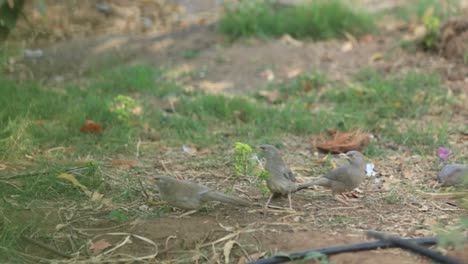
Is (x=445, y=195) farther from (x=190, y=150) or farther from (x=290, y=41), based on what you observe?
(x=290, y=41)

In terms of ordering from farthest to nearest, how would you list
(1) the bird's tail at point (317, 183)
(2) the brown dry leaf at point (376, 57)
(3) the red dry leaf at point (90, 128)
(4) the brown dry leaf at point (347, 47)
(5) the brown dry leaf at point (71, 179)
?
1. (4) the brown dry leaf at point (347, 47)
2. (2) the brown dry leaf at point (376, 57)
3. (3) the red dry leaf at point (90, 128)
4. (5) the brown dry leaf at point (71, 179)
5. (1) the bird's tail at point (317, 183)

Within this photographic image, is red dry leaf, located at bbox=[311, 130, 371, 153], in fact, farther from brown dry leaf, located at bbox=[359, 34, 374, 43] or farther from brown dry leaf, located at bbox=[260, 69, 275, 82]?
brown dry leaf, located at bbox=[359, 34, 374, 43]

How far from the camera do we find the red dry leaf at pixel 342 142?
20.7ft

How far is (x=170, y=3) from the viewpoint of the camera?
37.6 ft

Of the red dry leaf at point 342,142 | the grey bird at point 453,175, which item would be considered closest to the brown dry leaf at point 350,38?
the red dry leaf at point 342,142

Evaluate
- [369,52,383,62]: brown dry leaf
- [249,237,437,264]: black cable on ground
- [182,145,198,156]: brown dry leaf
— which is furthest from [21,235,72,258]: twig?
[369,52,383,62]: brown dry leaf

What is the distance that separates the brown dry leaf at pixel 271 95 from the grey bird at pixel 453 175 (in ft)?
8.39

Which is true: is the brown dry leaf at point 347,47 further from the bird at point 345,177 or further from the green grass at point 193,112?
the bird at point 345,177

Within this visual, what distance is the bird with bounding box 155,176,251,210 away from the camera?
4.78 m

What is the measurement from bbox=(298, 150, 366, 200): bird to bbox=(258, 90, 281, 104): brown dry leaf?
2.74 metres

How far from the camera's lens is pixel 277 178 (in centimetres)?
494

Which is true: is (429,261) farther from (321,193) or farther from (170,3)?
(170,3)

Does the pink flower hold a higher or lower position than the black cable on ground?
lower

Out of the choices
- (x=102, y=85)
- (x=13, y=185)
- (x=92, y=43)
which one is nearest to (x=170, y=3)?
(x=92, y=43)
